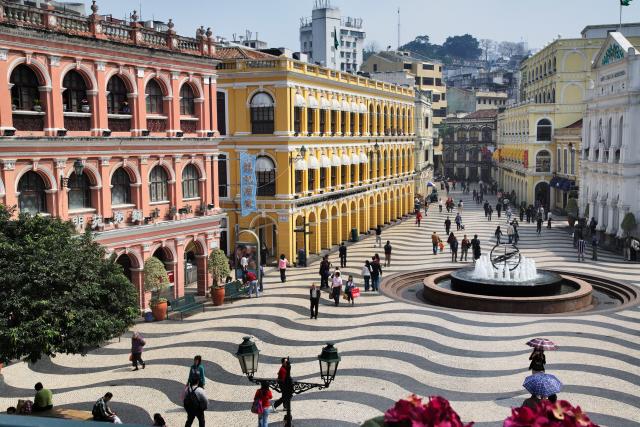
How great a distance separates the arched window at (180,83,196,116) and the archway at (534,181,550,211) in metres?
56.4

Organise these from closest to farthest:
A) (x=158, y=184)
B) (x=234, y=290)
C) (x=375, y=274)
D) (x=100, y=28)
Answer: (x=100, y=28) → (x=158, y=184) → (x=234, y=290) → (x=375, y=274)

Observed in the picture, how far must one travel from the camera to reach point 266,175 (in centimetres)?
4212

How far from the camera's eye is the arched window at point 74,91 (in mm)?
26469

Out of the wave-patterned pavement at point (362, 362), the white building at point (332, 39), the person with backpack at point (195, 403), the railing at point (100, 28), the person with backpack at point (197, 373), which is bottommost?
the wave-patterned pavement at point (362, 362)

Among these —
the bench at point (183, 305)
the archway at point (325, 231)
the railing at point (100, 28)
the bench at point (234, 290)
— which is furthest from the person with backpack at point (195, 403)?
the archway at point (325, 231)

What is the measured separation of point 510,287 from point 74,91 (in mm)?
20366

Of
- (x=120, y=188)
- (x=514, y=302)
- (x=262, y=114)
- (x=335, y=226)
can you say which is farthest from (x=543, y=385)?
(x=335, y=226)

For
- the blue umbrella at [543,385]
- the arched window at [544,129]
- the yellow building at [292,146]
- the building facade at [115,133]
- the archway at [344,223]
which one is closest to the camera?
the blue umbrella at [543,385]

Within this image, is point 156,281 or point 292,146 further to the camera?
point 292,146

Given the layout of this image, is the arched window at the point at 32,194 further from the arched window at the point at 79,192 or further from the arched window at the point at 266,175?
the arched window at the point at 266,175

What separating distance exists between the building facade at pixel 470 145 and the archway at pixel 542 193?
42464mm

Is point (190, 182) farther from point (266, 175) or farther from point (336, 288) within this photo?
point (266, 175)

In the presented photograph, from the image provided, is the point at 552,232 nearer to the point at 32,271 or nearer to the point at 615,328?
the point at 615,328

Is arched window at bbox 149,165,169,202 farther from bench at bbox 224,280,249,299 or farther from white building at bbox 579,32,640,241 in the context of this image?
white building at bbox 579,32,640,241
